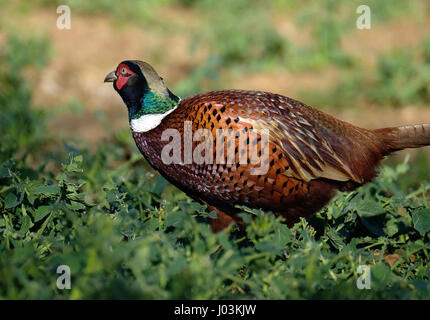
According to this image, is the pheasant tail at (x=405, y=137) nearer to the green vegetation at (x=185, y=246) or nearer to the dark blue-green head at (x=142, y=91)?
the green vegetation at (x=185, y=246)

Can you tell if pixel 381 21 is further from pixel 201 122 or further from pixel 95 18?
pixel 201 122

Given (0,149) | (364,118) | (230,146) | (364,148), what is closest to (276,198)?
(230,146)

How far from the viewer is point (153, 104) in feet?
11.3

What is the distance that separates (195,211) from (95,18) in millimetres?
6236

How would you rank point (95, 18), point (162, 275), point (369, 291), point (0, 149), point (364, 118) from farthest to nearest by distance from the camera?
point (95, 18) → point (364, 118) → point (0, 149) → point (369, 291) → point (162, 275)

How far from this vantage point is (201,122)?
3240mm

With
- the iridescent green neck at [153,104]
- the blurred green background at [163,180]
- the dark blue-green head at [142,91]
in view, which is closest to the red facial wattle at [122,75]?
the dark blue-green head at [142,91]

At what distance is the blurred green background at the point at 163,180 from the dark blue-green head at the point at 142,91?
1.45 ft

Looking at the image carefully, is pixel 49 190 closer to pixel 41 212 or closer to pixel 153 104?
pixel 41 212

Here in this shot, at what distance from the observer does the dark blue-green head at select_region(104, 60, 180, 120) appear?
345cm

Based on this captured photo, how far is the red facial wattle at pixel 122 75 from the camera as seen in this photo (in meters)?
3.52

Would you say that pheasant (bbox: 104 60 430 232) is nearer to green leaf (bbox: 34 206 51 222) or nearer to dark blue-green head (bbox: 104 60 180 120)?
dark blue-green head (bbox: 104 60 180 120)

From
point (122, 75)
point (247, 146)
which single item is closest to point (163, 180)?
point (122, 75)

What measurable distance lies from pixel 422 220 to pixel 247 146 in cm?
103
